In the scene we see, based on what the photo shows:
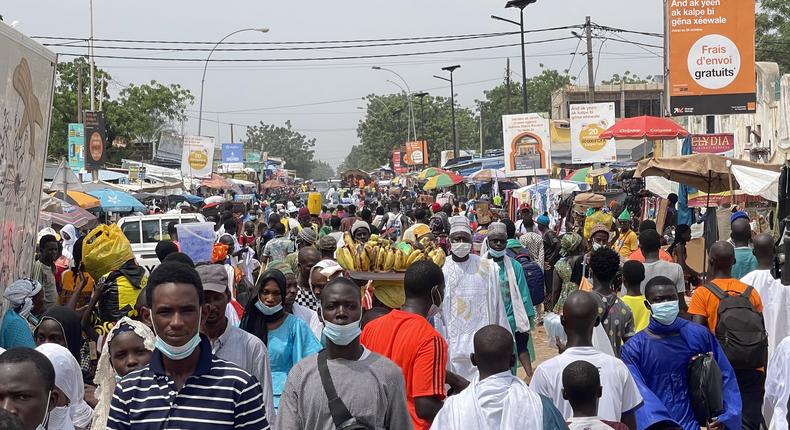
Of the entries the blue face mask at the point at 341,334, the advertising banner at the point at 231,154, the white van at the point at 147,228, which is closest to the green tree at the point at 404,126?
the advertising banner at the point at 231,154

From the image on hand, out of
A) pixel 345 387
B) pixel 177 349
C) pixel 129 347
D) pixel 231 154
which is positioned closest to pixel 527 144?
pixel 129 347

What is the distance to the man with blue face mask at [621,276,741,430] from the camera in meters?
5.74

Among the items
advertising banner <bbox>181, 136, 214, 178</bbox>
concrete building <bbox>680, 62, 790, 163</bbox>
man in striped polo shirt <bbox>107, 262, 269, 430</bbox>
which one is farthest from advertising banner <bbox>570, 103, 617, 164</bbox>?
man in striped polo shirt <bbox>107, 262, 269, 430</bbox>

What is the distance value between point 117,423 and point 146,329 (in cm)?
147

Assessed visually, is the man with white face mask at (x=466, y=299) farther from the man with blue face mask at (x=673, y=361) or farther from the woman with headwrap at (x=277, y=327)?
the man with blue face mask at (x=673, y=361)

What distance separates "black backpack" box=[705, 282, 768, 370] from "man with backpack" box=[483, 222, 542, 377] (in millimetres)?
1859

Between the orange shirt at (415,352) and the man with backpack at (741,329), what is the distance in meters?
2.45

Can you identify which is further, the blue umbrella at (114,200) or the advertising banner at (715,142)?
the advertising banner at (715,142)

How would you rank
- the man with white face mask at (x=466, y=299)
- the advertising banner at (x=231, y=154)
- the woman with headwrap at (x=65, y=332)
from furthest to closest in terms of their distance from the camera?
the advertising banner at (x=231, y=154), the man with white face mask at (x=466, y=299), the woman with headwrap at (x=65, y=332)

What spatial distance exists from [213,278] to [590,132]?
80.5 ft

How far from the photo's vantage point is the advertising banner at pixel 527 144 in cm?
2758

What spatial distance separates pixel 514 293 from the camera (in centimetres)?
849

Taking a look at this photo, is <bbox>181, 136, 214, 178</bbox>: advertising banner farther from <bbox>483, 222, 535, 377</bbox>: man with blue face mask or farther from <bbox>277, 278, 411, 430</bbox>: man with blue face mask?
<bbox>277, 278, 411, 430</bbox>: man with blue face mask

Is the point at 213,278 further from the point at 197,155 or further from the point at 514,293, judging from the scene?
the point at 197,155
